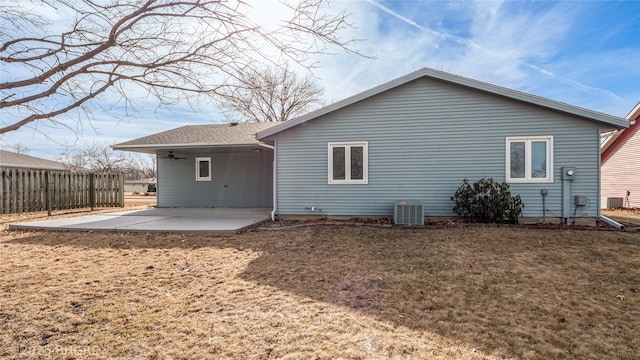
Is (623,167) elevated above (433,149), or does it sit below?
below

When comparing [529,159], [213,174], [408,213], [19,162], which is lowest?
[408,213]

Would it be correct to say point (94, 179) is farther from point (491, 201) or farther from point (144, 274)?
point (491, 201)

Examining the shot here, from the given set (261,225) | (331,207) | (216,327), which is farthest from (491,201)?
(216,327)

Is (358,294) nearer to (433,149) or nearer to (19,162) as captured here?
(433,149)

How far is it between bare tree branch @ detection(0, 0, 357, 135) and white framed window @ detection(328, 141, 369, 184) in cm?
441

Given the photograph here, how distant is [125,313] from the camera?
3076 mm

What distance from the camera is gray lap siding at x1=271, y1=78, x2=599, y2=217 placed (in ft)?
24.3

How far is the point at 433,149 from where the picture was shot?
7996 millimetres

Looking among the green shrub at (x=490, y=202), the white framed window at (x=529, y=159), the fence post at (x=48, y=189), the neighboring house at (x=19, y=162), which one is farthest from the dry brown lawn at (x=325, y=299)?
the neighboring house at (x=19, y=162)

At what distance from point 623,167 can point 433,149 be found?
11.5m

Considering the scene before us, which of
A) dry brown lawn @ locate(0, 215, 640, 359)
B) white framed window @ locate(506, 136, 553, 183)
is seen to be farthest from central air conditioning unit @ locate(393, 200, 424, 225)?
white framed window @ locate(506, 136, 553, 183)

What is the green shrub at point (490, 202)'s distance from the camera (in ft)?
23.7

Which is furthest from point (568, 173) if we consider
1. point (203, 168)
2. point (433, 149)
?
point (203, 168)

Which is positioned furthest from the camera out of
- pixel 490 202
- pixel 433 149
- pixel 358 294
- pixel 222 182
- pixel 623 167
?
pixel 623 167
